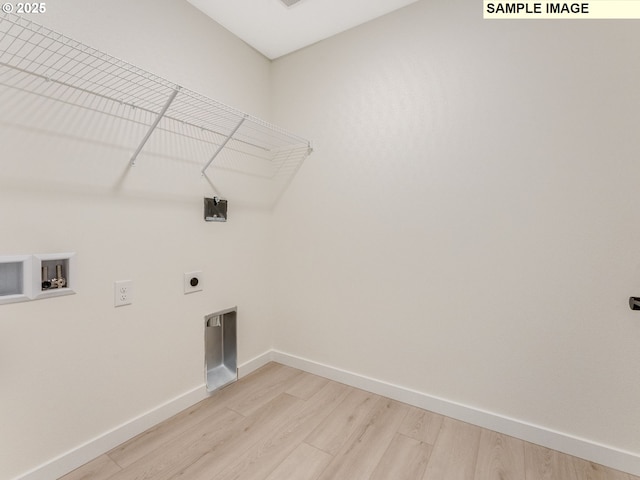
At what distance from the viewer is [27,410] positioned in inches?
48.9

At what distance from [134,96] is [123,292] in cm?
100

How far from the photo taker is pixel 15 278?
123 cm

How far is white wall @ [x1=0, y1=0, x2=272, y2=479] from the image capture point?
1226mm

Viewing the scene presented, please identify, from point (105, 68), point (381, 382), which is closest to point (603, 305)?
point (381, 382)

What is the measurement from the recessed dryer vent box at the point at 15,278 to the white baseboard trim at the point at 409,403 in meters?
0.72

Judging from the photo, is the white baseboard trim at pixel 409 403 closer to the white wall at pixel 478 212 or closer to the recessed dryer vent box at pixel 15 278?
the white wall at pixel 478 212

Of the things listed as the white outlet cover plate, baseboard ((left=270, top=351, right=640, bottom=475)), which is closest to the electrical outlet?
the white outlet cover plate

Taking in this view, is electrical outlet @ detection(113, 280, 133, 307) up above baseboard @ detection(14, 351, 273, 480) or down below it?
above

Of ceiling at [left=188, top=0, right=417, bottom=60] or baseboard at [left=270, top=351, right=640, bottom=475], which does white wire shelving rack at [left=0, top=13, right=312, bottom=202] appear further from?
baseboard at [left=270, top=351, right=640, bottom=475]

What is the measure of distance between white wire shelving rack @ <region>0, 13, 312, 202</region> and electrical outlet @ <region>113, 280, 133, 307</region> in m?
0.62

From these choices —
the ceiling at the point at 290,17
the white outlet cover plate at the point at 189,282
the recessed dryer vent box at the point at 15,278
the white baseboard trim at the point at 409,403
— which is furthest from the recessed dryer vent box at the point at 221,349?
the ceiling at the point at 290,17

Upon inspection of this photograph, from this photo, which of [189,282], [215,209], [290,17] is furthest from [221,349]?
[290,17]

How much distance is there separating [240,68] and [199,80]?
0.42 meters

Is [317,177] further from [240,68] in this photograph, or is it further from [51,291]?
[51,291]
